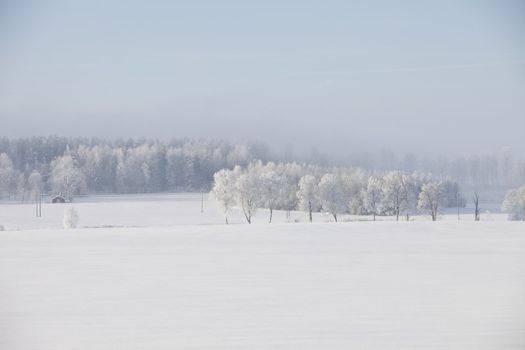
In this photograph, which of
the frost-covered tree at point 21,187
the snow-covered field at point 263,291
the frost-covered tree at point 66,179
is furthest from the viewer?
the frost-covered tree at point 66,179

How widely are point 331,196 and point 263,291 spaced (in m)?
54.6

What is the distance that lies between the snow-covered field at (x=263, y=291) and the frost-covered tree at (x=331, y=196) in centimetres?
4201

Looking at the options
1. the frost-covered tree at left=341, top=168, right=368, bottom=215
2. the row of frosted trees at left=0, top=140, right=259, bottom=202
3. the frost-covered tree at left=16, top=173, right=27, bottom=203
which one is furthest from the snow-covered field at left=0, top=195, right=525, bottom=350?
the row of frosted trees at left=0, top=140, right=259, bottom=202

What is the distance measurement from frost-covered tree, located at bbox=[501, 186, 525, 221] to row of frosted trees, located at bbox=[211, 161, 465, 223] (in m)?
8.27

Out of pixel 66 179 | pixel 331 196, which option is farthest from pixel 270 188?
pixel 66 179

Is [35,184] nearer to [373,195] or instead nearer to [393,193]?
[373,195]

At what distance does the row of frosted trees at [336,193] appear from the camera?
57.3 m

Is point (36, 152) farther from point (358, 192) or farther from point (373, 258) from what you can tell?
point (373, 258)

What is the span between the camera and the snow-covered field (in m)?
7.71

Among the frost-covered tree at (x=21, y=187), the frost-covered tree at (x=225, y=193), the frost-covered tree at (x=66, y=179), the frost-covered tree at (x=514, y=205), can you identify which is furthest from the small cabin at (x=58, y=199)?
the frost-covered tree at (x=514, y=205)

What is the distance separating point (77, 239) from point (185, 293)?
11.3 metres

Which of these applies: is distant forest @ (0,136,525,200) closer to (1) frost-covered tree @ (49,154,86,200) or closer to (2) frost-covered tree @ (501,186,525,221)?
(1) frost-covered tree @ (49,154,86,200)

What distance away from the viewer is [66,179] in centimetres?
8219

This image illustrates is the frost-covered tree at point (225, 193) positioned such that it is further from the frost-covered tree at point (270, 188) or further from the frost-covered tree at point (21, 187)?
the frost-covered tree at point (21, 187)
